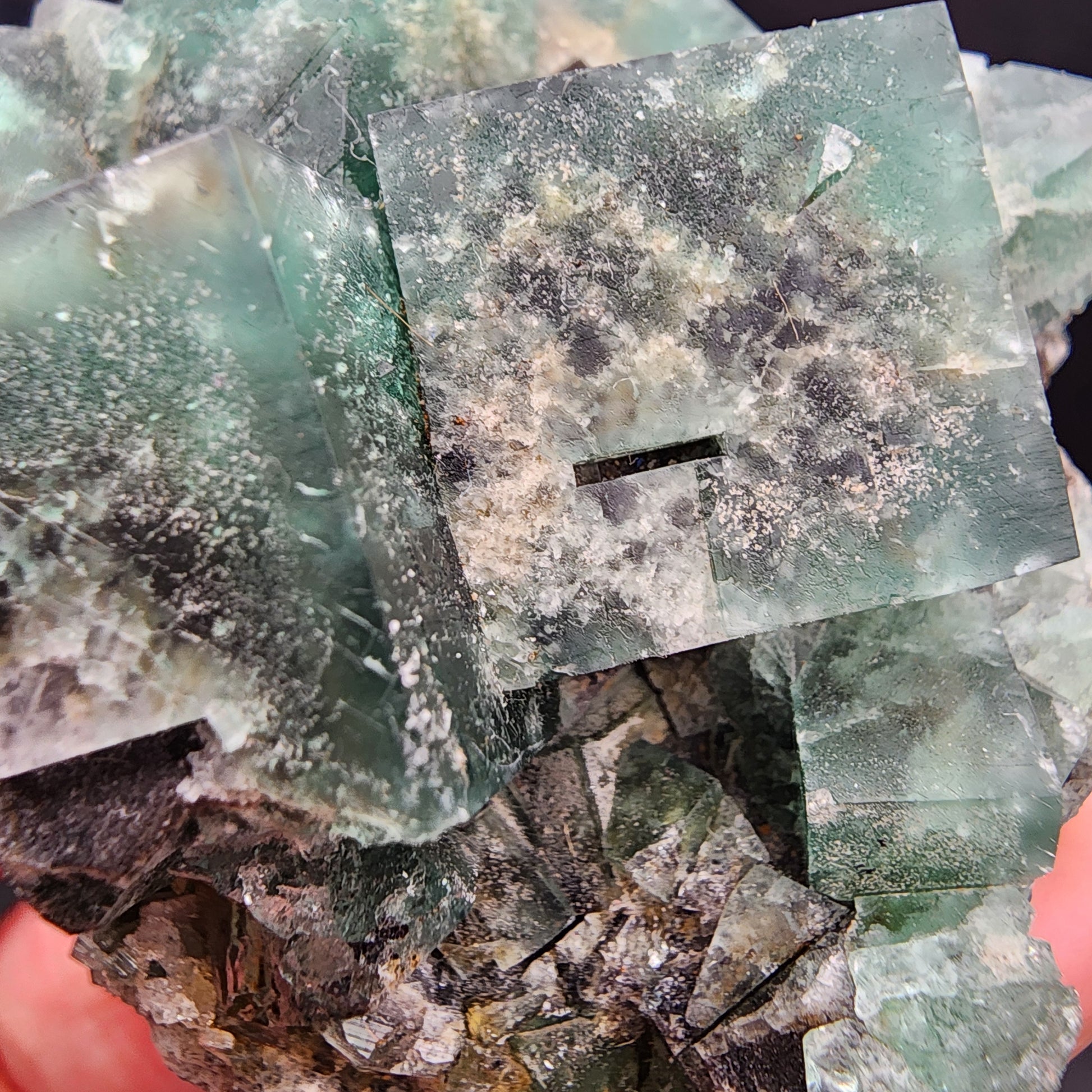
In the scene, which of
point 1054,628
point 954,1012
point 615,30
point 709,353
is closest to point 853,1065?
point 954,1012

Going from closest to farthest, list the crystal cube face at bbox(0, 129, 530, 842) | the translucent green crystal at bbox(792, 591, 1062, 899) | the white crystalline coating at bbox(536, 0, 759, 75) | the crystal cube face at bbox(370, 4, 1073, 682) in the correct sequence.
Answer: the crystal cube face at bbox(0, 129, 530, 842) → the crystal cube face at bbox(370, 4, 1073, 682) → the translucent green crystal at bbox(792, 591, 1062, 899) → the white crystalline coating at bbox(536, 0, 759, 75)

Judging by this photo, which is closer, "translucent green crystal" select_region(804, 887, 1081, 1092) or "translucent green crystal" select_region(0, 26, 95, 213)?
"translucent green crystal" select_region(804, 887, 1081, 1092)

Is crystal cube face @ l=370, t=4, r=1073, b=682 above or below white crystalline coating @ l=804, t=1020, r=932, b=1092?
above

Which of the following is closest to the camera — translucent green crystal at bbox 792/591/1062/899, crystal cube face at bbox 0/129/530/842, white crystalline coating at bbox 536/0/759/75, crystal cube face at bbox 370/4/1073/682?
crystal cube face at bbox 0/129/530/842

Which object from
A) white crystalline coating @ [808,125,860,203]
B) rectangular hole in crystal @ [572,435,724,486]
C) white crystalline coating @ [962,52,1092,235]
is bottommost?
rectangular hole in crystal @ [572,435,724,486]

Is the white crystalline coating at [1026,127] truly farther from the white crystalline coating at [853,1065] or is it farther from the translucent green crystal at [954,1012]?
the white crystalline coating at [853,1065]

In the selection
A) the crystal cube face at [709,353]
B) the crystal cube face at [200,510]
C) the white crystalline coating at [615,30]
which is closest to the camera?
the crystal cube face at [200,510]

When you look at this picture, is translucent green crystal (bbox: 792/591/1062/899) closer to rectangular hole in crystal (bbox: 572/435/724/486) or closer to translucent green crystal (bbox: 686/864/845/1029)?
translucent green crystal (bbox: 686/864/845/1029)

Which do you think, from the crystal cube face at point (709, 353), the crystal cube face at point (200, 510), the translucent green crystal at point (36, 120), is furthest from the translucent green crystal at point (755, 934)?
the translucent green crystal at point (36, 120)

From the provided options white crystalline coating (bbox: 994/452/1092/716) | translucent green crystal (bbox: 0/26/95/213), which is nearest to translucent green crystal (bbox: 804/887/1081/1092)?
white crystalline coating (bbox: 994/452/1092/716)
